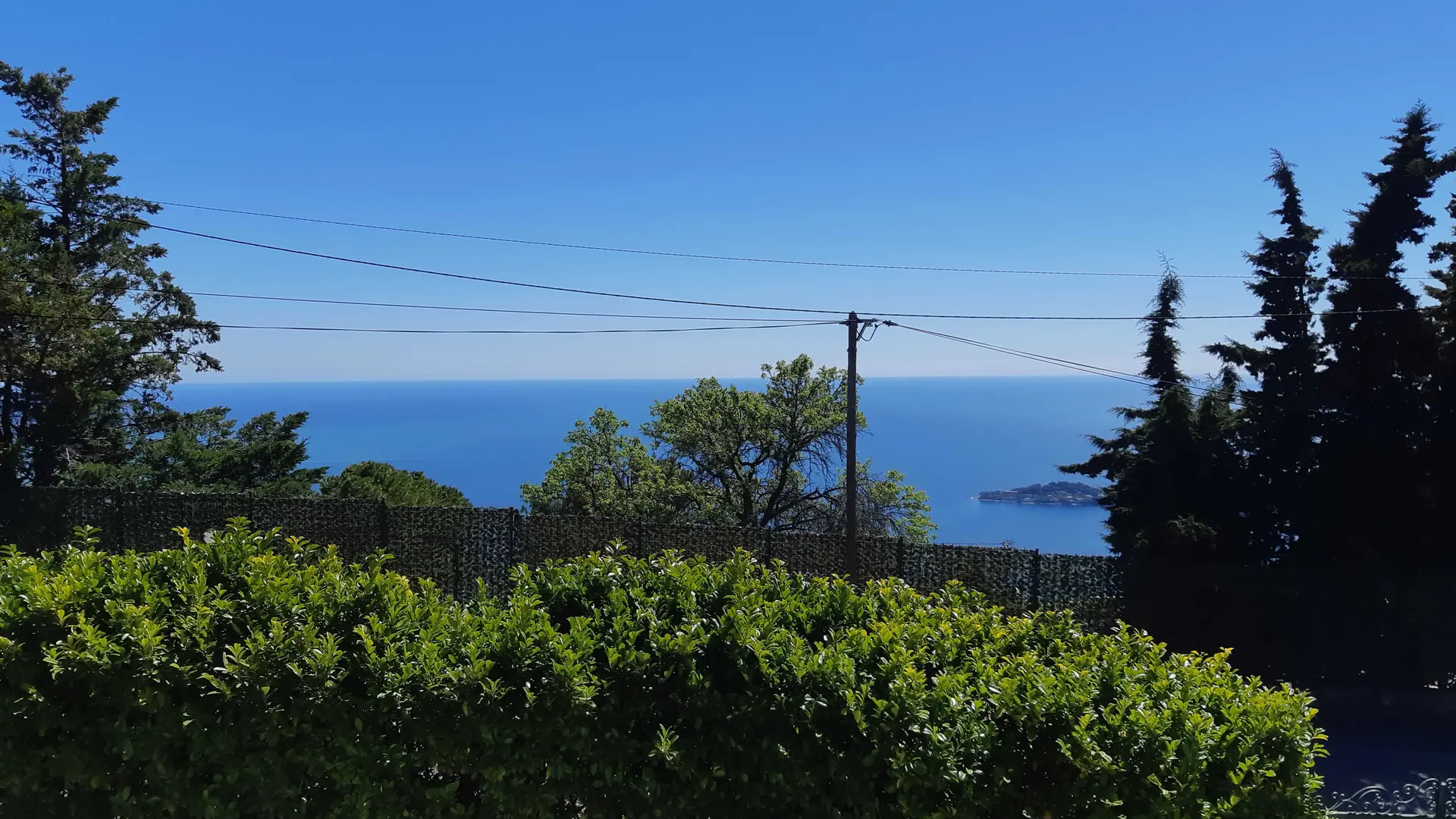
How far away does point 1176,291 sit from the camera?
1452 cm

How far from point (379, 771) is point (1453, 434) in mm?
13710

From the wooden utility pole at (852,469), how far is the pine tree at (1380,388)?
22.6 feet

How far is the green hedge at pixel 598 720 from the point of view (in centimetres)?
321

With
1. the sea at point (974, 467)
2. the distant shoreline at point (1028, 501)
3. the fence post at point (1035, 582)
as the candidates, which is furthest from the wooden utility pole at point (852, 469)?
the distant shoreline at point (1028, 501)

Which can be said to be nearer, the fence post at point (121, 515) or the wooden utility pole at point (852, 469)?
the wooden utility pole at point (852, 469)

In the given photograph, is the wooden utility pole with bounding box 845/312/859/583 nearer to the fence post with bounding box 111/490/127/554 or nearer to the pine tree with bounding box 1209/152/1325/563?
the pine tree with bounding box 1209/152/1325/563

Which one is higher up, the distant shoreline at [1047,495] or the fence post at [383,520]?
the distant shoreline at [1047,495]

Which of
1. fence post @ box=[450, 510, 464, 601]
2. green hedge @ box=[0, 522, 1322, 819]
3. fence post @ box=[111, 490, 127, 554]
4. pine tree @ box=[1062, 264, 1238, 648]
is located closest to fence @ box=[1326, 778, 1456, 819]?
green hedge @ box=[0, 522, 1322, 819]

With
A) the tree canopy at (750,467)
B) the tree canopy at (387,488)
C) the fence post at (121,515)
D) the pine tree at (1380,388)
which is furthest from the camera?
the tree canopy at (750,467)

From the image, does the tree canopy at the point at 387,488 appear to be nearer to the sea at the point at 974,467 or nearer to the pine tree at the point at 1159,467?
the sea at the point at 974,467

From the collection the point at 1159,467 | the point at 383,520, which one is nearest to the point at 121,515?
the point at 383,520

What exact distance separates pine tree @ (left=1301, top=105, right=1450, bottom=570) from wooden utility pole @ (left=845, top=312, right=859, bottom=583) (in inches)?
271

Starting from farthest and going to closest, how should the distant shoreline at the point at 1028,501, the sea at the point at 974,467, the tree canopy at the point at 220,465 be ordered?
the distant shoreline at the point at 1028,501 < the tree canopy at the point at 220,465 < the sea at the point at 974,467

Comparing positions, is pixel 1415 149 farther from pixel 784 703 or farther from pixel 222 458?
pixel 222 458
